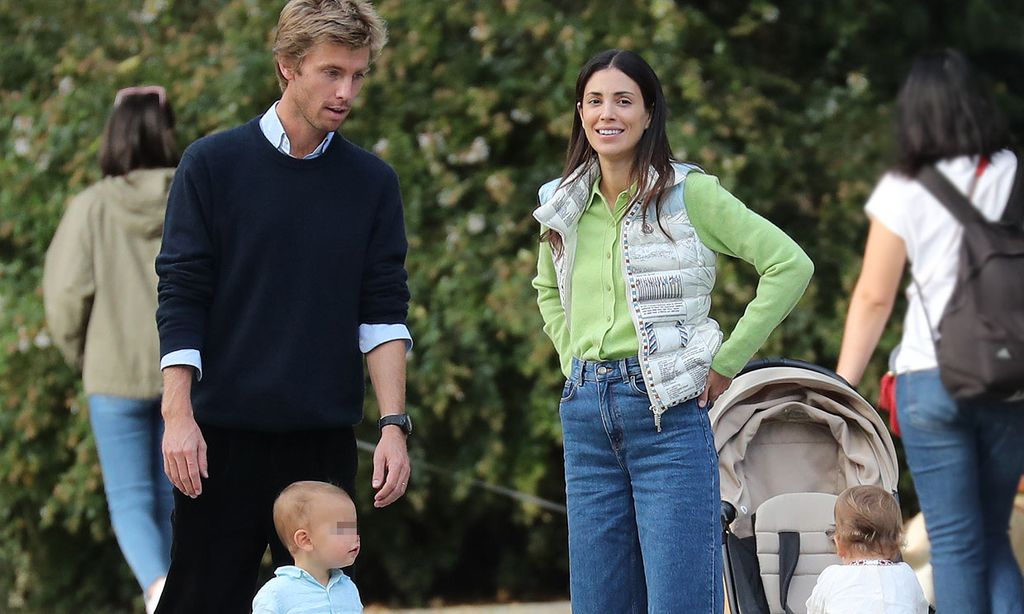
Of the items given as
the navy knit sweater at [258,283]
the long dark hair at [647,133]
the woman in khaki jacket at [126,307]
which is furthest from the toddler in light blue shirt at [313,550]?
the woman in khaki jacket at [126,307]

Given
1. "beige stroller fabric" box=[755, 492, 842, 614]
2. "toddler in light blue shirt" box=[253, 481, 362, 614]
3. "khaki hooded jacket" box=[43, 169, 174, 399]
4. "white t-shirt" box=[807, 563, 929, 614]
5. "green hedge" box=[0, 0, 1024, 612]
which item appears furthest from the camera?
"green hedge" box=[0, 0, 1024, 612]

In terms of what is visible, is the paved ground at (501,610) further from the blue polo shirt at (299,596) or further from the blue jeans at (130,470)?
the blue polo shirt at (299,596)

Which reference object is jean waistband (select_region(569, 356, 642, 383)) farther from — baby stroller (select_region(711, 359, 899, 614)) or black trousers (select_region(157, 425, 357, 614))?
baby stroller (select_region(711, 359, 899, 614))

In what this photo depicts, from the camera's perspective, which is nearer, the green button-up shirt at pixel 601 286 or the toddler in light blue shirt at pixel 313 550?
the toddler in light blue shirt at pixel 313 550

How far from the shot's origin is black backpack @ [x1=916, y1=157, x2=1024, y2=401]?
3789mm

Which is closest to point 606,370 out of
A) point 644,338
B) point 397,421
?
point 644,338

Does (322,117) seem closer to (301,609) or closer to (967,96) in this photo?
(301,609)

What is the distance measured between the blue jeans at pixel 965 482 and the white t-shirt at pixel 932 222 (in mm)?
117

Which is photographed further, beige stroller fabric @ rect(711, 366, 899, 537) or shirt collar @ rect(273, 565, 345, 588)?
beige stroller fabric @ rect(711, 366, 899, 537)

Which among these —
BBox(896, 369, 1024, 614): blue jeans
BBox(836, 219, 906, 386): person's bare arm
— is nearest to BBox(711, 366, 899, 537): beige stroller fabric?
BBox(836, 219, 906, 386): person's bare arm

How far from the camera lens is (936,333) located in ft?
12.8

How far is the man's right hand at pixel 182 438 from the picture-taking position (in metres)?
3.50

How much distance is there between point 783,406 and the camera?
15.4ft

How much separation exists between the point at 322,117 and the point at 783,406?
69.3 inches
